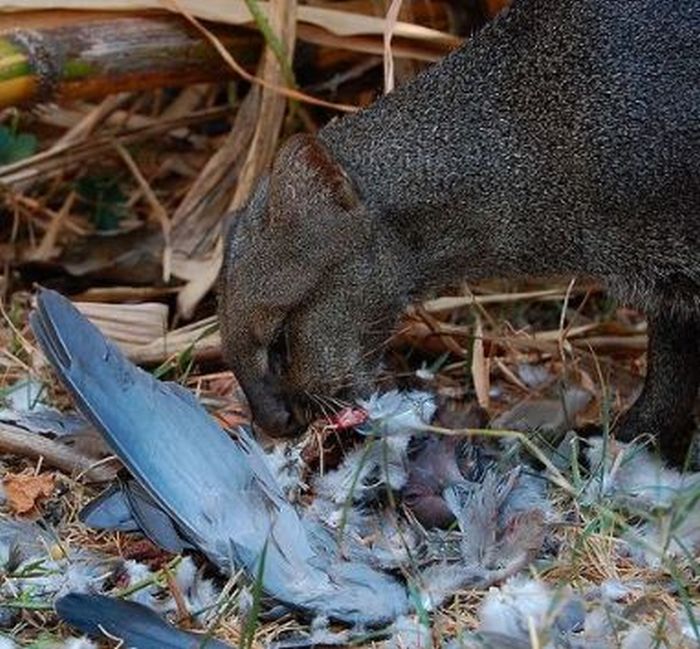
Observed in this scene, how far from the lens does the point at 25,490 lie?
8.79 feet

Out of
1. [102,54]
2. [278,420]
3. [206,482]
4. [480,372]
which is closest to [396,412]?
[278,420]

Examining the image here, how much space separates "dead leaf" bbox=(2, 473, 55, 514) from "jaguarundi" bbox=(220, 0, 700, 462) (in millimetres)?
353

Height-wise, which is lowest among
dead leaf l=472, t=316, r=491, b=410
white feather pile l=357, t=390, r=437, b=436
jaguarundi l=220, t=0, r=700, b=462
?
dead leaf l=472, t=316, r=491, b=410

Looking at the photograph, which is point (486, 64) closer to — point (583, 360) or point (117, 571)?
point (583, 360)

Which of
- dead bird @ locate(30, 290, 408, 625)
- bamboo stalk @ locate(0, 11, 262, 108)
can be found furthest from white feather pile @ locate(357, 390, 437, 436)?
bamboo stalk @ locate(0, 11, 262, 108)

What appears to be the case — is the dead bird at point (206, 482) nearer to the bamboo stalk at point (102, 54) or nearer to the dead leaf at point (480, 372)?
the dead leaf at point (480, 372)

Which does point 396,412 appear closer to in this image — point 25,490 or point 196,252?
point 25,490

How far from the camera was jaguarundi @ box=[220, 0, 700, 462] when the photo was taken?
2658 millimetres

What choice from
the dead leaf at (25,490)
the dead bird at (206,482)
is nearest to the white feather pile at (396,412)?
the dead bird at (206,482)

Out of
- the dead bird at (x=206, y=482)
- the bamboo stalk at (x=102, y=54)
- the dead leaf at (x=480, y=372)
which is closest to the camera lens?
the dead bird at (x=206, y=482)

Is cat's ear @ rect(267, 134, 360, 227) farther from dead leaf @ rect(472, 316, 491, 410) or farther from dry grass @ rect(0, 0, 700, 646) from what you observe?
dead leaf @ rect(472, 316, 491, 410)

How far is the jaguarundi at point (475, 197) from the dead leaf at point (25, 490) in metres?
0.35

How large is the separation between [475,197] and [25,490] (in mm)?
854

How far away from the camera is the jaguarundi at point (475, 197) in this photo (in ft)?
8.72
